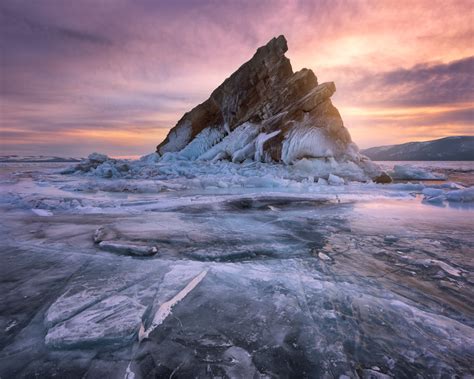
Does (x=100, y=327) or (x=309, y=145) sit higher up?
(x=309, y=145)

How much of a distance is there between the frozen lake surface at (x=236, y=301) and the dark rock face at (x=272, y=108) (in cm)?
946

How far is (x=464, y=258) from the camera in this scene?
7.68 feet

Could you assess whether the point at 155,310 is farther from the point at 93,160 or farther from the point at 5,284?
the point at 93,160

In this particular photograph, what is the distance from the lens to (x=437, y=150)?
8175 cm

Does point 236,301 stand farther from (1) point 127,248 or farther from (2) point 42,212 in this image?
(2) point 42,212

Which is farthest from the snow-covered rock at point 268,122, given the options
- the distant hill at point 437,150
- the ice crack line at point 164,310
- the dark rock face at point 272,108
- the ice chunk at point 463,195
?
the distant hill at point 437,150

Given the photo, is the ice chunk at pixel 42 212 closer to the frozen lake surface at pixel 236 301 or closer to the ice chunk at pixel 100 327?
the frozen lake surface at pixel 236 301

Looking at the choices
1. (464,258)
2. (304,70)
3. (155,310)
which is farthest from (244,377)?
(304,70)

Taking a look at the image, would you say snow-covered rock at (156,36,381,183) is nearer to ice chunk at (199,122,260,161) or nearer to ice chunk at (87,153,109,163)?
ice chunk at (199,122,260,161)

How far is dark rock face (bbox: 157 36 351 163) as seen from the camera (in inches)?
481

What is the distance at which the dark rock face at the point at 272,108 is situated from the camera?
12.2 m

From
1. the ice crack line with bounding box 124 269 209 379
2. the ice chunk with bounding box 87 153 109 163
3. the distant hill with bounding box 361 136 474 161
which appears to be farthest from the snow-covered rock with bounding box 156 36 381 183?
the distant hill with bounding box 361 136 474 161

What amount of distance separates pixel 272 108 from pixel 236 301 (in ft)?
47.1

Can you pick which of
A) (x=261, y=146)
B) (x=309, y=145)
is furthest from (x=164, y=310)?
(x=261, y=146)
